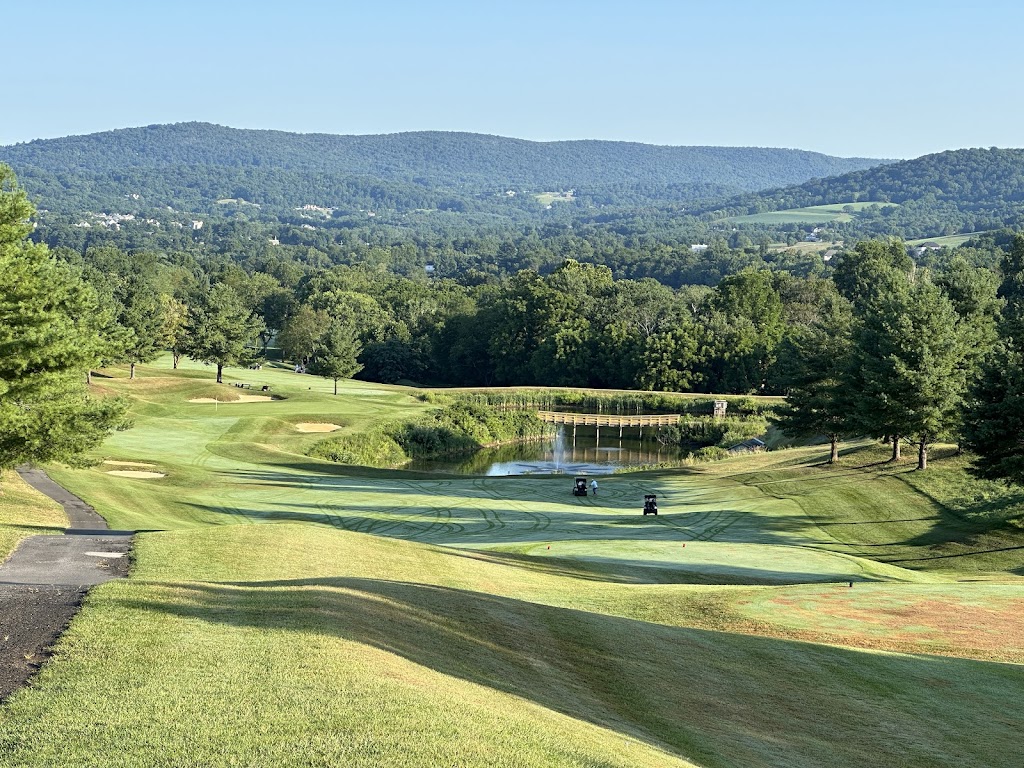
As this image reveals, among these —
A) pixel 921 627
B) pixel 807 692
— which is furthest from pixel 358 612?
pixel 921 627

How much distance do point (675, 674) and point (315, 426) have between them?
6017cm

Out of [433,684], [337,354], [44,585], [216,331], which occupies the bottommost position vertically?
[433,684]

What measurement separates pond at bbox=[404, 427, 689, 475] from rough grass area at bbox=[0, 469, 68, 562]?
3935cm

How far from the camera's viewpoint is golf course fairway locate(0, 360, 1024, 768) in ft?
44.1

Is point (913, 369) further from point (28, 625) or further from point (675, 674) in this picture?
point (28, 625)

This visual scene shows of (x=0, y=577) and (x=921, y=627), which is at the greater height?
(x=0, y=577)

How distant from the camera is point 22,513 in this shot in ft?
112

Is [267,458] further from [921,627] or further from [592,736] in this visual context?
[592,736]

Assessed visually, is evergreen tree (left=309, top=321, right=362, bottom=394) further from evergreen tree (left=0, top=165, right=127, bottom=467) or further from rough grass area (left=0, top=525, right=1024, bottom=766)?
rough grass area (left=0, top=525, right=1024, bottom=766)

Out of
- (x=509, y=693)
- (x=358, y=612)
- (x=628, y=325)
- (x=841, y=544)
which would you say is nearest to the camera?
(x=509, y=693)

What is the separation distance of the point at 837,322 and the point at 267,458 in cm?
3407

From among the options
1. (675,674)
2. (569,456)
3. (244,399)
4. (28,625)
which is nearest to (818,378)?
(569,456)

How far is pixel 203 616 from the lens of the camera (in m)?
18.6

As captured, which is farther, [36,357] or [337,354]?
[337,354]
